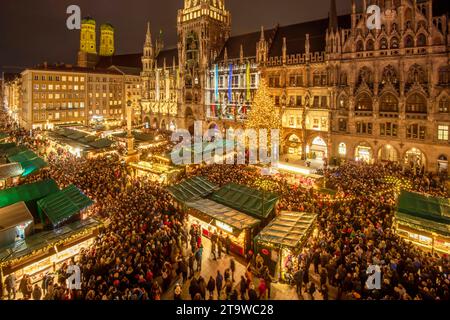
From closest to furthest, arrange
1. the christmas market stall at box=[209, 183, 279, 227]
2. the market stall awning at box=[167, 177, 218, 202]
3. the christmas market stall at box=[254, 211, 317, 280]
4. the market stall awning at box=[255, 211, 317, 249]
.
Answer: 1. the christmas market stall at box=[254, 211, 317, 280]
2. the market stall awning at box=[255, 211, 317, 249]
3. the christmas market stall at box=[209, 183, 279, 227]
4. the market stall awning at box=[167, 177, 218, 202]

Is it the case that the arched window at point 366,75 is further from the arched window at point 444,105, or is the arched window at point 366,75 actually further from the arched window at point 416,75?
the arched window at point 444,105

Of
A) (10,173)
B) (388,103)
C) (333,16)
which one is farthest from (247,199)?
(333,16)

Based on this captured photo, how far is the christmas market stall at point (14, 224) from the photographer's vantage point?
15.4 metres

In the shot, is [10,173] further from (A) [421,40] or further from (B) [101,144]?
(A) [421,40]

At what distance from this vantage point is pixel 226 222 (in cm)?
1631

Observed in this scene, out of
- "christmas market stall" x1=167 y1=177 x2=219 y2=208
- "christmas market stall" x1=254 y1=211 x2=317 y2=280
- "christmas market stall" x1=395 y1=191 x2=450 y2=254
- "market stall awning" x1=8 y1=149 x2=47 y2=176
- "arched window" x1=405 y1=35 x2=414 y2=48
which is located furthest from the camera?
"arched window" x1=405 y1=35 x2=414 y2=48

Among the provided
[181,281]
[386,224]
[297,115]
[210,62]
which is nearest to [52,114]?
[210,62]

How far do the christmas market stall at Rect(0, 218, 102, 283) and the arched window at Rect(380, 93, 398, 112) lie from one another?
116ft

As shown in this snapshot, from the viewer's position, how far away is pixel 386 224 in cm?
1833

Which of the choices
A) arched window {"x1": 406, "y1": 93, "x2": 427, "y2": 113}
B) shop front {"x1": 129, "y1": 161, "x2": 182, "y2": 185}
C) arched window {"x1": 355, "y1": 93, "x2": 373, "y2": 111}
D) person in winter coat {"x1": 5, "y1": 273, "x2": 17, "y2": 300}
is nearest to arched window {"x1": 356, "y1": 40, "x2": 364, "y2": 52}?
arched window {"x1": 355, "y1": 93, "x2": 373, "y2": 111}

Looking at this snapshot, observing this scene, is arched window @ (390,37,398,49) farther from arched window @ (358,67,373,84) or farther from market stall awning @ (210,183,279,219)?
market stall awning @ (210,183,279,219)

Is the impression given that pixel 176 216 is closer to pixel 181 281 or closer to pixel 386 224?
pixel 181 281

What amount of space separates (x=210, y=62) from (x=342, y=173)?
3978cm

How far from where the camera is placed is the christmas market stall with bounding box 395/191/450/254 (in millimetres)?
15281
